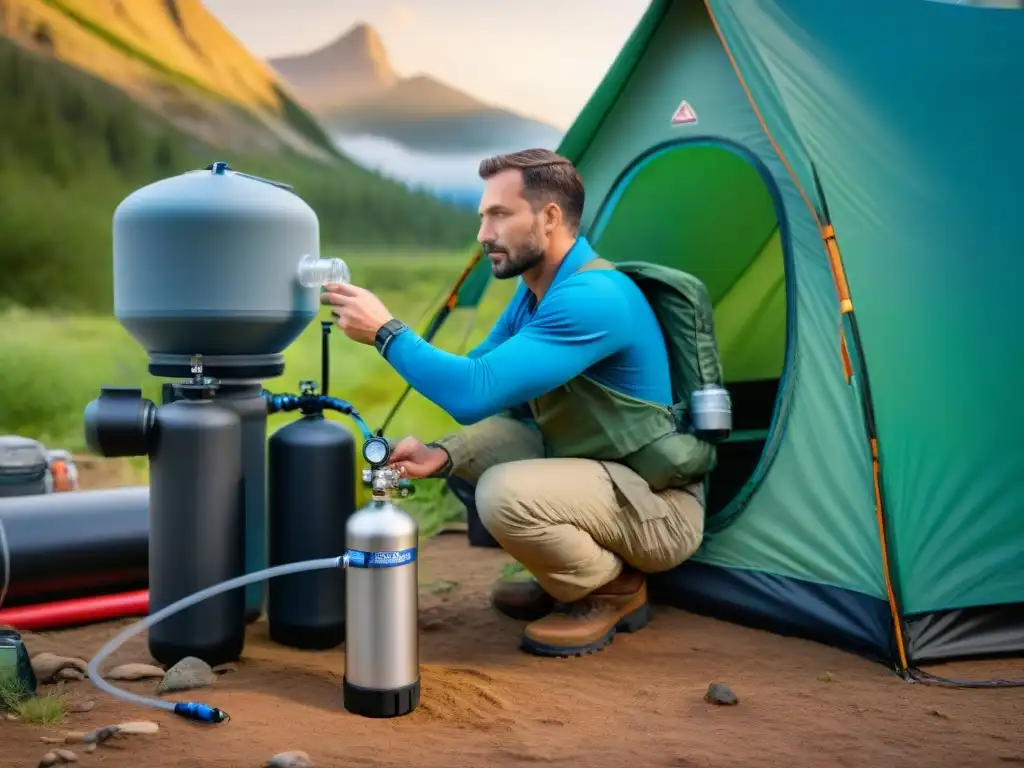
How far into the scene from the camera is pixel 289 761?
215 centimetres

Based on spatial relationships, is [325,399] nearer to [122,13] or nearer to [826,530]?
[826,530]

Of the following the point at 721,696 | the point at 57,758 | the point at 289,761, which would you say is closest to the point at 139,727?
the point at 57,758

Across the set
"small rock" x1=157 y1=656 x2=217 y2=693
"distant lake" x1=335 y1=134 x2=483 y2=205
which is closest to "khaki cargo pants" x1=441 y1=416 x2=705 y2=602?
"small rock" x1=157 y1=656 x2=217 y2=693

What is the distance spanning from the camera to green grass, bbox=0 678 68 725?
97.0 inches

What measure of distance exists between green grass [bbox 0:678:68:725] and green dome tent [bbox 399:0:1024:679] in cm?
202

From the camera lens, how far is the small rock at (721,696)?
2.65 metres

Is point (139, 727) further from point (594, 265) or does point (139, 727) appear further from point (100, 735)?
point (594, 265)

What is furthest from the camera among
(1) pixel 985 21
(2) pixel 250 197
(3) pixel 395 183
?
(3) pixel 395 183

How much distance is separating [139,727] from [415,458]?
108cm

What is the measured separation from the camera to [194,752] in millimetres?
2250

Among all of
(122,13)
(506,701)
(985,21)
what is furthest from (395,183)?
(506,701)

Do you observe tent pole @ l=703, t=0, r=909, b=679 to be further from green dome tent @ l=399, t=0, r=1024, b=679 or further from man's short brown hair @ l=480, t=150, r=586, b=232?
man's short brown hair @ l=480, t=150, r=586, b=232

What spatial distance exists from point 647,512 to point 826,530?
0.54 metres

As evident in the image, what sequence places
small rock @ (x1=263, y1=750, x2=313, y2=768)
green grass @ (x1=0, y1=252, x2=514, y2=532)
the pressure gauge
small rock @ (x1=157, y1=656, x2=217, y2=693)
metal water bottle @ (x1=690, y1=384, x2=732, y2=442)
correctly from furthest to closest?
green grass @ (x1=0, y1=252, x2=514, y2=532)
metal water bottle @ (x1=690, y1=384, x2=732, y2=442)
small rock @ (x1=157, y1=656, x2=217, y2=693)
the pressure gauge
small rock @ (x1=263, y1=750, x2=313, y2=768)
